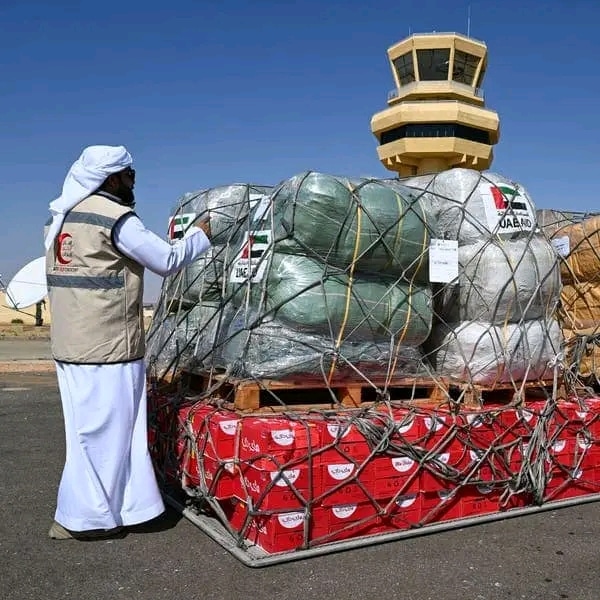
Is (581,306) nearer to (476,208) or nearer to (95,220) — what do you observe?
(476,208)

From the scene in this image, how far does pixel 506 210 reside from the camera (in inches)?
203

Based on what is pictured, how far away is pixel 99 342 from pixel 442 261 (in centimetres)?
233

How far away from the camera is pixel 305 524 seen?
3.96 meters

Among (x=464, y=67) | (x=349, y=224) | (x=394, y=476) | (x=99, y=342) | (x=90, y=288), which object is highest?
(x=464, y=67)

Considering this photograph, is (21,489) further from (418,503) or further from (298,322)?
(418,503)

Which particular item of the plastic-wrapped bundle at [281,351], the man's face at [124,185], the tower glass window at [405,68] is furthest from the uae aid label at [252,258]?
the tower glass window at [405,68]

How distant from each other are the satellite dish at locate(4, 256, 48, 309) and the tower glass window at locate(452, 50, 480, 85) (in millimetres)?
37207

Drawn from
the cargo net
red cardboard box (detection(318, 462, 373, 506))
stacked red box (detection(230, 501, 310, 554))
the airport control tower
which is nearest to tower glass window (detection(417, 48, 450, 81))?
the airport control tower

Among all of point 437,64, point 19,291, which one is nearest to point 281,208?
point 19,291

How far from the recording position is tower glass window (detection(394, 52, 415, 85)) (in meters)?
39.1

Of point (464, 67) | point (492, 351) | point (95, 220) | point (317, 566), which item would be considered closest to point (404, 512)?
point (317, 566)

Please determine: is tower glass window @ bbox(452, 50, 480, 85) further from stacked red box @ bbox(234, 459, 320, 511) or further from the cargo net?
stacked red box @ bbox(234, 459, 320, 511)

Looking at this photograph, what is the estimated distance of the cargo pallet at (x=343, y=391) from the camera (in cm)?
450

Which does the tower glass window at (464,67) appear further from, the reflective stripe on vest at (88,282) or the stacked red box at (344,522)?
the stacked red box at (344,522)
